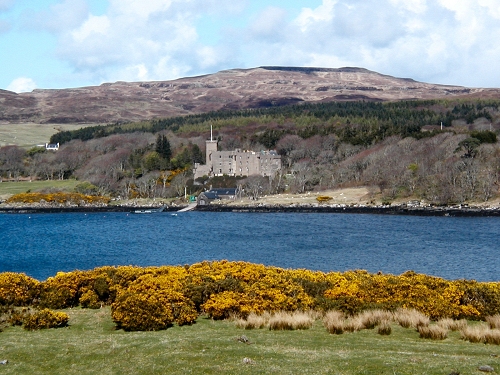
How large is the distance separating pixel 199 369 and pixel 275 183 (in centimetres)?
11744

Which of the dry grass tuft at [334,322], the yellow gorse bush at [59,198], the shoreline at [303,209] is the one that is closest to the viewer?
the dry grass tuft at [334,322]

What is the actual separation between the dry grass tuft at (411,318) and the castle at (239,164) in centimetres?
11618

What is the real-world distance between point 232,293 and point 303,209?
82730mm

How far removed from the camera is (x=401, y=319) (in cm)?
1755

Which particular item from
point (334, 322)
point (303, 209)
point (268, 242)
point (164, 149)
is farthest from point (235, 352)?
point (164, 149)

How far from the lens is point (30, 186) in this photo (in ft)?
450

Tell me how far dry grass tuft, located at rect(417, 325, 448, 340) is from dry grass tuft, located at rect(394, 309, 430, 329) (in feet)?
2.12

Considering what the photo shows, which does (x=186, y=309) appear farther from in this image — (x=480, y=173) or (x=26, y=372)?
(x=480, y=173)

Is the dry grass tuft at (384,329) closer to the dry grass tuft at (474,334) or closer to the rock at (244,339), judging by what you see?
the dry grass tuft at (474,334)

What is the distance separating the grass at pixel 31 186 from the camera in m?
133

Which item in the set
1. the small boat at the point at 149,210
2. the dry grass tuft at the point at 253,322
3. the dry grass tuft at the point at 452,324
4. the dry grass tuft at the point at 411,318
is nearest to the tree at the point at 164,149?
the small boat at the point at 149,210

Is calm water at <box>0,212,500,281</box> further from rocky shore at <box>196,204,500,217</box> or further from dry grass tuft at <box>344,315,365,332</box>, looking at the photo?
dry grass tuft at <box>344,315,365,332</box>

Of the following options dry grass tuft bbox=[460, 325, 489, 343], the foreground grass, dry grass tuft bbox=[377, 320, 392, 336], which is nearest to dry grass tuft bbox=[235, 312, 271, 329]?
the foreground grass

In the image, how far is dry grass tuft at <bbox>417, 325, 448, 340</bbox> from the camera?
52.2ft
